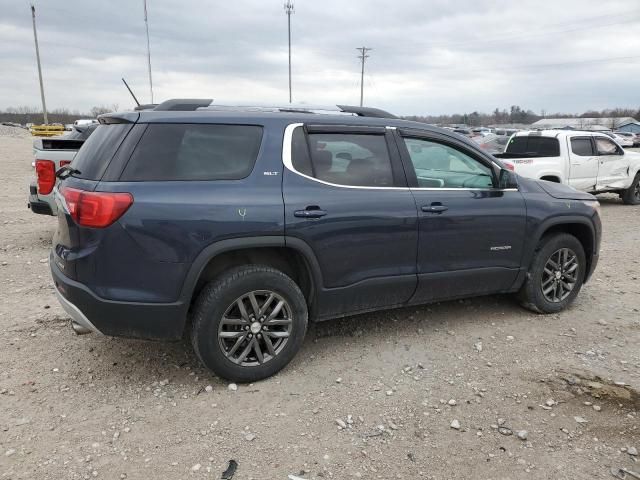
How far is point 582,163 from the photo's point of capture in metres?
10.9

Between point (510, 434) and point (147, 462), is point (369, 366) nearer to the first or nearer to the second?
point (510, 434)

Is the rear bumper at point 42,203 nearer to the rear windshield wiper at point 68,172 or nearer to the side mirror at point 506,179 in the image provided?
the rear windshield wiper at point 68,172

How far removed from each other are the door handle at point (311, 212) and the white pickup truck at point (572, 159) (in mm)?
7617

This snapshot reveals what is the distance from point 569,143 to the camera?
1080 cm

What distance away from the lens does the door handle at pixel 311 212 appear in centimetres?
344

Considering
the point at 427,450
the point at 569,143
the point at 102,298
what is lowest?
the point at 427,450

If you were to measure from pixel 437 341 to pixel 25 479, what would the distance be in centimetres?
296

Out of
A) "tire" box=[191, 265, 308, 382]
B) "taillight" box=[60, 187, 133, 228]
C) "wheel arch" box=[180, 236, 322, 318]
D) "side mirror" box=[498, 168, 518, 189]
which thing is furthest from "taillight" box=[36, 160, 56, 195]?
"side mirror" box=[498, 168, 518, 189]

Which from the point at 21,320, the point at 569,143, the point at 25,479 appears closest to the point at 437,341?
the point at 25,479

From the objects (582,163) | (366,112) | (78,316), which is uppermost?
(366,112)

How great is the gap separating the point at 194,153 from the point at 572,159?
31.7ft

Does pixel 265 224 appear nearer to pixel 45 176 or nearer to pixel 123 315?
pixel 123 315

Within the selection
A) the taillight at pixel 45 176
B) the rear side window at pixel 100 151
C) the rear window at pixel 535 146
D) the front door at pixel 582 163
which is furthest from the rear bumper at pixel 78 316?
the front door at pixel 582 163

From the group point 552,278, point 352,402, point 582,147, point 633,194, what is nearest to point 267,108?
point 352,402
